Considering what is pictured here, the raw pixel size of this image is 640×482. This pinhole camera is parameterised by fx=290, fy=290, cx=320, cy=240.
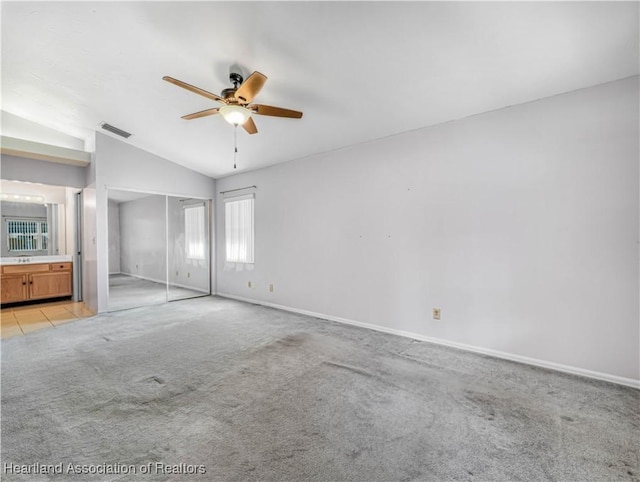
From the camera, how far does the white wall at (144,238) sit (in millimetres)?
5230

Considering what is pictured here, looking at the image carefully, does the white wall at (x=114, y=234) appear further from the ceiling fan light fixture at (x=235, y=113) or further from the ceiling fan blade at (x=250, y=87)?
the ceiling fan blade at (x=250, y=87)

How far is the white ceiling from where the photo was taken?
2.07 meters

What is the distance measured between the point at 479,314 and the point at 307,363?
191cm

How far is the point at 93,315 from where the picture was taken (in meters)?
4.68

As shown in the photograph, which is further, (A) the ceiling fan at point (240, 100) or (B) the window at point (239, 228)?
(B) the window at point (239, 228)

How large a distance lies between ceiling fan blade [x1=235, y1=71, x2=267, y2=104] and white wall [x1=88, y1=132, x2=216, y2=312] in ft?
11.5

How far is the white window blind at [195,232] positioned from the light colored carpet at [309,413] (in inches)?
116

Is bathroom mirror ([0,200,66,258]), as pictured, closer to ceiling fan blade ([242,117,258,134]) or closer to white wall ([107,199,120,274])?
white wall ([107,199,120,274])

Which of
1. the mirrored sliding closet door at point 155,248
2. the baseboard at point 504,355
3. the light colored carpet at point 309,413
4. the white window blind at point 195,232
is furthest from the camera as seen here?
the white window blind at point 195,232

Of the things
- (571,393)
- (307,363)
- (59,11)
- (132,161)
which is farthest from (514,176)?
(132,161)

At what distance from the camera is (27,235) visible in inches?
218

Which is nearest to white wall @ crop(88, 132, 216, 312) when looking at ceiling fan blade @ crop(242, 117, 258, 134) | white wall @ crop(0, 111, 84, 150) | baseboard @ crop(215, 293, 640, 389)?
white wall @ crop(0, 111, 84, 150)

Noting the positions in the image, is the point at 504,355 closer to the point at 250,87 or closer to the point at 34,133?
the point at 250,87

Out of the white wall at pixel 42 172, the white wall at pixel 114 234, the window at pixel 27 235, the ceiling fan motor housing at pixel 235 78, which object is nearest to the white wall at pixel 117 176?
the white wall at pixel 114 234
